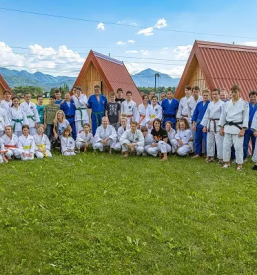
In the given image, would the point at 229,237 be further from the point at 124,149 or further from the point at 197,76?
the point at 197,76

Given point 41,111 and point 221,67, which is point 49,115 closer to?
point 41,111

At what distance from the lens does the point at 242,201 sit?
4527mm

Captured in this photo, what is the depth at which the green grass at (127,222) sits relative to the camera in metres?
2.95

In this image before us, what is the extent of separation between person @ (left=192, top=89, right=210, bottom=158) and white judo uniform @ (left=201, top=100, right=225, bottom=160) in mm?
232

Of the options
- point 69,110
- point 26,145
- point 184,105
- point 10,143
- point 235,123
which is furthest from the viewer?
point 69,110

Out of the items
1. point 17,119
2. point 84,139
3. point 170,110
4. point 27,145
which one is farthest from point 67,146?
point 170,110

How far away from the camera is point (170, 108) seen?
8.62 m

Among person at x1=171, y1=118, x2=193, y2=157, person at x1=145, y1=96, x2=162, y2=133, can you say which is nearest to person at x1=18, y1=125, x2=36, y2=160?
person at x1=145, y1=96, x2=162, y2=133

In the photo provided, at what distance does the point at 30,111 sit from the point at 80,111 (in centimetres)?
150

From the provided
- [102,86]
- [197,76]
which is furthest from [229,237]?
[102,86]

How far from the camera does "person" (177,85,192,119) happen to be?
824 centimetres

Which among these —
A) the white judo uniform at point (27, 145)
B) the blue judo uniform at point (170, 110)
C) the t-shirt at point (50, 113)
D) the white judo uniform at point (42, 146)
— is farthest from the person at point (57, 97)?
the blue judo uniform at point (170, 110)

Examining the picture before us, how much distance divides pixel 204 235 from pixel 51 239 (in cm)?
183

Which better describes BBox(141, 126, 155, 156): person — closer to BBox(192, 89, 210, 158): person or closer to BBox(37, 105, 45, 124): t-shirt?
BBox(192, 89, 210, 158): person
